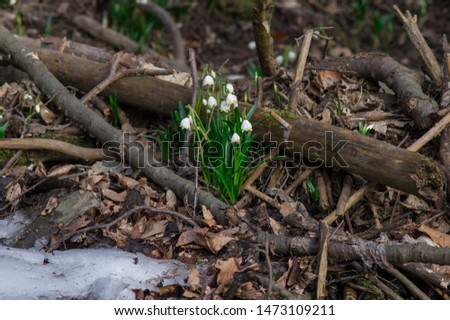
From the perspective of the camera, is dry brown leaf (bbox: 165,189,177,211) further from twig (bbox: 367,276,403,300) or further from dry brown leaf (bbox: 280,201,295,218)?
twig (bbox: 367,276,403,300)

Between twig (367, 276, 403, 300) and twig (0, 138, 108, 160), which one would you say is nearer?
twig (367, 276, 403, 300)

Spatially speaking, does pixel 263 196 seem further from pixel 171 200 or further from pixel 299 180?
pixel 171 200

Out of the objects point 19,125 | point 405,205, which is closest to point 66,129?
point 19,125

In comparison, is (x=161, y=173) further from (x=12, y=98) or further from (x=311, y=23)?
(x=311, y=23)

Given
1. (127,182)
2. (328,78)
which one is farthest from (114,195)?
(328,78)

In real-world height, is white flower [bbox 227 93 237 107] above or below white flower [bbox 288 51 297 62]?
below

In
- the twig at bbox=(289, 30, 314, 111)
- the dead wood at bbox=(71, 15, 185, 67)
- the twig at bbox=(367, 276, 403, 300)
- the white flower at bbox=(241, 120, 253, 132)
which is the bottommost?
the twig at bbox=(367, 276, 403, 300)

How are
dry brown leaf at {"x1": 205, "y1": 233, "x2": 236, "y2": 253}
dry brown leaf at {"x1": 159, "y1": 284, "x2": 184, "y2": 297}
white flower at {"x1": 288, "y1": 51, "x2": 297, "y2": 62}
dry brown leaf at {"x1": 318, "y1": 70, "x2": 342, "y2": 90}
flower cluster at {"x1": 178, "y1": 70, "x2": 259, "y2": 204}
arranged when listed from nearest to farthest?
dry brown leaf at {"x1": 159, "y1": 284, "x2": 184, "y2": 297}
dry brown leaf at {"x1": 205, "y1": 233, "x2": 236, "y2": 253}
flower cluster at {"x1": 178, "y1": 70, "x2": 259, "y2": 204}
dry brown leaf at {"x1": 318, "y1": 70, "x2": 342, "y2": 90}
white flower at {"x1": 288, "y1": 51, "x2": 297, "y2": 62}

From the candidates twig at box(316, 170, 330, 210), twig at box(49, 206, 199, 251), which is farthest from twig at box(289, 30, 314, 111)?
twig at box(49, 206, 199, 251)
